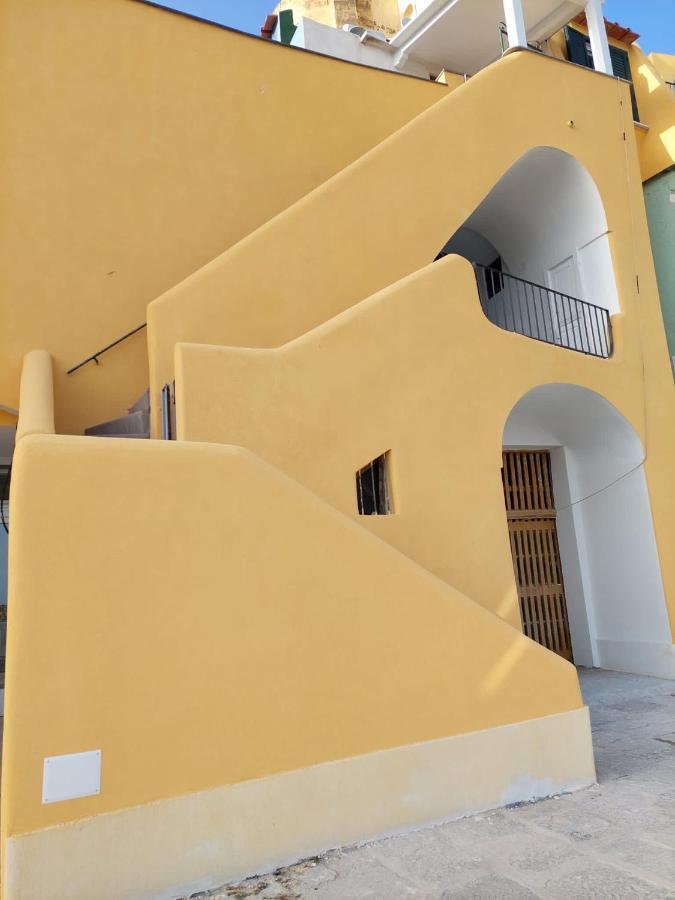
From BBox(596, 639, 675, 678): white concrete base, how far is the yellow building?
6 centimetres

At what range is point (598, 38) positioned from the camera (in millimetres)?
11797

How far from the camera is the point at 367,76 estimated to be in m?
10.6

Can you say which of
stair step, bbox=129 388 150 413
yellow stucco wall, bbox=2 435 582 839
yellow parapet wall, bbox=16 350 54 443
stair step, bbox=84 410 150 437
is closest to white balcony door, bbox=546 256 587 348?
stair step, bbox=129 388 150 413

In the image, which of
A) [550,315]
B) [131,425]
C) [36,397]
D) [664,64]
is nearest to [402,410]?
[131,425]

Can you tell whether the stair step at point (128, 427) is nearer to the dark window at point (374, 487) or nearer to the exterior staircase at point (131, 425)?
the exterior staircase at point (131, 425)

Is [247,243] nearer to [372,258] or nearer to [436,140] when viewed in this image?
[372,258]

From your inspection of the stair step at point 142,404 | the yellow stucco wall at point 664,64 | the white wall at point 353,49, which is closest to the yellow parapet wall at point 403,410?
the stair step at point 142,404

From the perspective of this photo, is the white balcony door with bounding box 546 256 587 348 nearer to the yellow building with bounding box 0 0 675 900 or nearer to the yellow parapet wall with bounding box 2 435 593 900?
the yellow building with bounding box 0 0 675 900

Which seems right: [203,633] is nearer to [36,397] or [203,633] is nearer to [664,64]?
[36,397]

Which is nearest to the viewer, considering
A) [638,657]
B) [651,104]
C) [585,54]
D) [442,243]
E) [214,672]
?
[214,672]

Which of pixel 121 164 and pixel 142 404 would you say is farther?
pixel 121 164

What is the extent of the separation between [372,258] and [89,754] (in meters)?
5.81

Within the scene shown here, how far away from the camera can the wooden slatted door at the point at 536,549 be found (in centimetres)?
1041

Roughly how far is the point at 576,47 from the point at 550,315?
8247 millimetres
